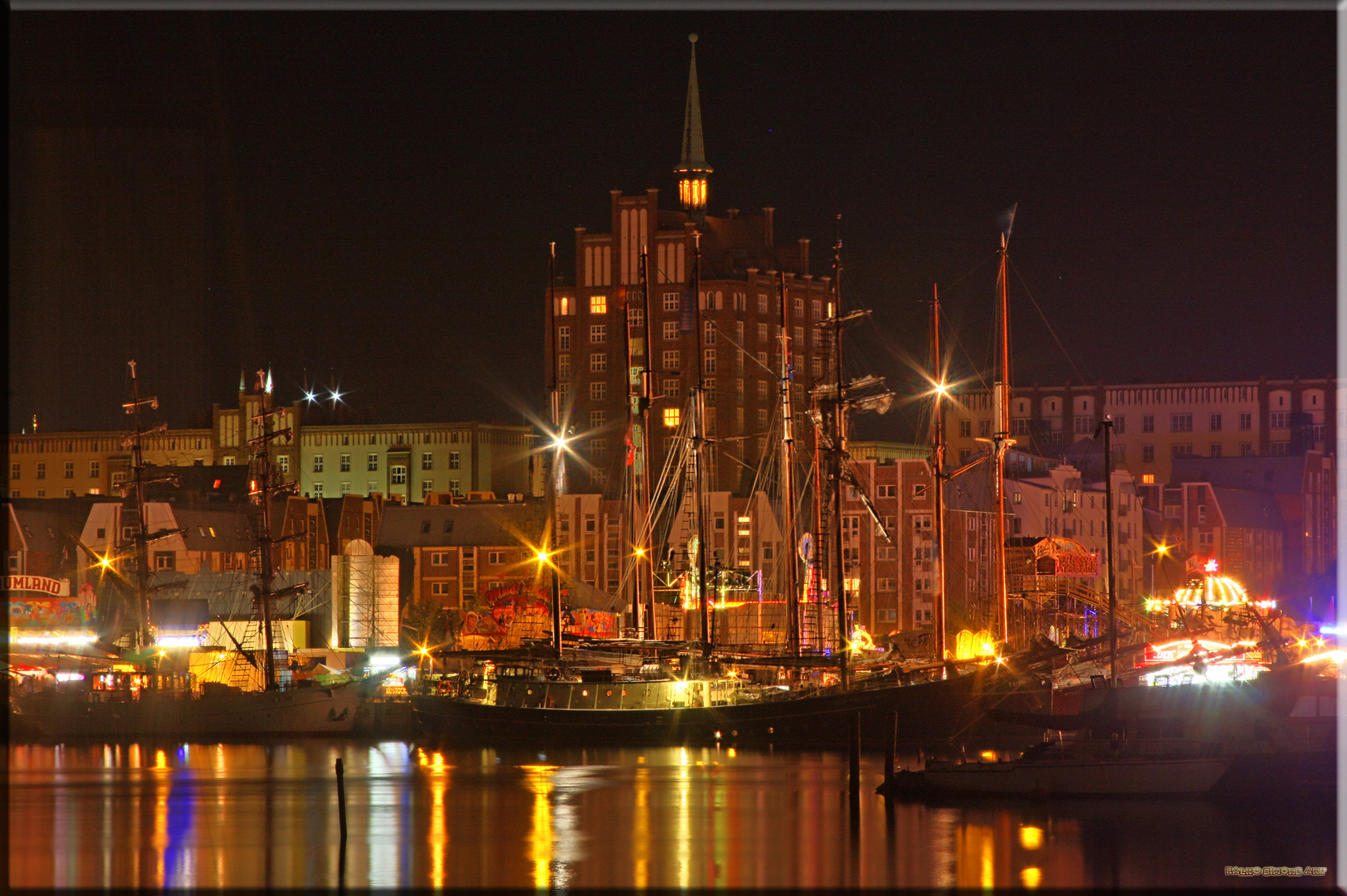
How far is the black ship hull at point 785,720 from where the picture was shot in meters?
74.0

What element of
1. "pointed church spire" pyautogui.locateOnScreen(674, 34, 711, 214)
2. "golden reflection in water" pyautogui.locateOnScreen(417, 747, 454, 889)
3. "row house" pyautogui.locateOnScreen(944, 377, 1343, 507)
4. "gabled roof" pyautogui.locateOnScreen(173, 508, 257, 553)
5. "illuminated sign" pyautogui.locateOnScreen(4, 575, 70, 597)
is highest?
"pointed church spire" pyautogui.locateOnScreen(674, 34, 711, 214)

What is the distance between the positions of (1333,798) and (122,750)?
49013 millimetres

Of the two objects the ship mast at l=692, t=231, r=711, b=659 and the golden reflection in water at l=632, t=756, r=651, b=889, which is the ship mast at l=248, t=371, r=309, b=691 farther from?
the golden reflection in water at l=632, t=756, r=651, b=889

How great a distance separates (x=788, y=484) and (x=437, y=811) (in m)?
29.7

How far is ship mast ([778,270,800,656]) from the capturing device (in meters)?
80.2

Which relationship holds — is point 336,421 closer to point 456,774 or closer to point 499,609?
point 499,609

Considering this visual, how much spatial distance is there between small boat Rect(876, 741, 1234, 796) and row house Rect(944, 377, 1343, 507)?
95.2 meters

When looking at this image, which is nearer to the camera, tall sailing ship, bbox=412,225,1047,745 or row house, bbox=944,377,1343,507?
tall sailing ship, bbox=412,225,1047,745

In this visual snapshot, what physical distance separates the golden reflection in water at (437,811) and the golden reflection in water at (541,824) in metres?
2.45

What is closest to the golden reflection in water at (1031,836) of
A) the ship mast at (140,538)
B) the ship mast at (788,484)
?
the ship mast at (788,484)

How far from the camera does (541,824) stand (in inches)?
2160

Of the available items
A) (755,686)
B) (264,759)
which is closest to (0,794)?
(264,759)

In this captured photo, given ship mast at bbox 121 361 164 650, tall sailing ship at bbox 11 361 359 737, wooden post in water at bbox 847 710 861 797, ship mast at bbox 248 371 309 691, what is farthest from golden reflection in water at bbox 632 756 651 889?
ship mast at bbox 121 361 164 650

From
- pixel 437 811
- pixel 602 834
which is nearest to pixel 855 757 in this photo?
pixel 602 834
